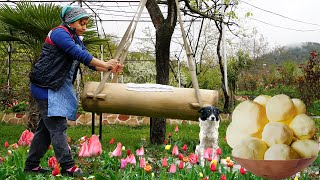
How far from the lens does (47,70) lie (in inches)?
146

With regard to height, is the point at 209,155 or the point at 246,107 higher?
the point at 246,107

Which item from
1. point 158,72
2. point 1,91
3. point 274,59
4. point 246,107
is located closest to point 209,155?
point 246,107

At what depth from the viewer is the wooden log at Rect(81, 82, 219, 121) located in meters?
4.64

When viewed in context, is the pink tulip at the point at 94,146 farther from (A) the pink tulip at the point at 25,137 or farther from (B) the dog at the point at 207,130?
(B) the dog at the point at 207,130

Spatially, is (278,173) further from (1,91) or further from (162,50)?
(1,91)

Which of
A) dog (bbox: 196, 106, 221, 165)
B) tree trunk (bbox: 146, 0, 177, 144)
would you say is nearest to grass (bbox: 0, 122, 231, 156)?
tree trunk (bbox: 146, 0, 177, 144)

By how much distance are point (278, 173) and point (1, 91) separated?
10.8m

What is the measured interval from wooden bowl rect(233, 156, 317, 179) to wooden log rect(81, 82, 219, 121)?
11.8ft

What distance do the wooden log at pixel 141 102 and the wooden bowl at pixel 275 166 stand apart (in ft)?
11.8

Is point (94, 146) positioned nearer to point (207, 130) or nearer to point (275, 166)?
point (207, 130)

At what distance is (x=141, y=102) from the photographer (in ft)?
15.6

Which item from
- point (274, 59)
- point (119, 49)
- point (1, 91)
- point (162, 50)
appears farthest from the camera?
point (274, 59)

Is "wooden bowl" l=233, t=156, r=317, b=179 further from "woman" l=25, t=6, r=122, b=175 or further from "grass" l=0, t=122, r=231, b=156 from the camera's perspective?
"grass" l=0, t=122, r=231, b=156

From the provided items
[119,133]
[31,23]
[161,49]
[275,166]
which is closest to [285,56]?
[119,133]
